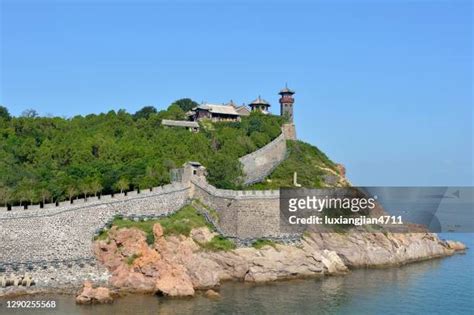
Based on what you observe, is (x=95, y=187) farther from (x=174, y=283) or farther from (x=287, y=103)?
(x=287, y=103)

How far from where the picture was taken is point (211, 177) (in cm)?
5478

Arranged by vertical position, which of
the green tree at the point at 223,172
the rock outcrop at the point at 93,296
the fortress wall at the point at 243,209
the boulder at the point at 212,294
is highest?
the green tree at the point at 223,172

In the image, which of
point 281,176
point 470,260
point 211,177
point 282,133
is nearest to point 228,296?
point 211,177

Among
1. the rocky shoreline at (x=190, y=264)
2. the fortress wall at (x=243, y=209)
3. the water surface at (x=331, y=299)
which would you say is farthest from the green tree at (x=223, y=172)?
the water surface at (x=331, y=299)

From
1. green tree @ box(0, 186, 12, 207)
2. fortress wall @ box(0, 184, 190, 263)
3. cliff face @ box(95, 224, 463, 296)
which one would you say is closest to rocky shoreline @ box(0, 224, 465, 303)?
cliff face @ box(95, 224, 463, 296)

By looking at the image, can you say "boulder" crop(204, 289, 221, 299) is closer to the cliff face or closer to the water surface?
the water surface

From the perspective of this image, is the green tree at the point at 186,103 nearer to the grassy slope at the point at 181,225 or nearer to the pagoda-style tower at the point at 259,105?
the pagoda-style tower at the point at 259,105

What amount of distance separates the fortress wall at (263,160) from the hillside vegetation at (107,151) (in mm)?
1523

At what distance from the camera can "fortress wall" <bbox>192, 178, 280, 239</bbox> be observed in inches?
1964

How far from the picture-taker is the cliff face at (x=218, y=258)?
40938 millimetres

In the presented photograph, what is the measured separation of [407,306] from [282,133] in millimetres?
39190

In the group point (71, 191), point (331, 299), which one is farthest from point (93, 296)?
point (331, 299)

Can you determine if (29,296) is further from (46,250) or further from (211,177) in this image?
(211,177)

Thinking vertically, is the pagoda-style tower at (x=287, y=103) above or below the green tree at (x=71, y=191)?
above
